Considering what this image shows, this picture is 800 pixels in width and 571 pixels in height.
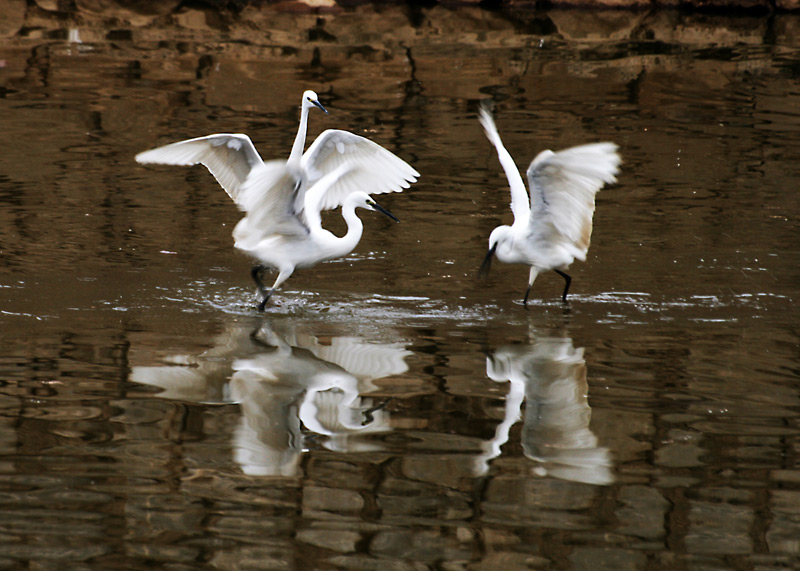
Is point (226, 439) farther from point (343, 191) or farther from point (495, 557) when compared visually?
point (343, 191)

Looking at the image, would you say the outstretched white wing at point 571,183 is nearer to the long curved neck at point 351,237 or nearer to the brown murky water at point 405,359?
the brown murky water at point 405,359

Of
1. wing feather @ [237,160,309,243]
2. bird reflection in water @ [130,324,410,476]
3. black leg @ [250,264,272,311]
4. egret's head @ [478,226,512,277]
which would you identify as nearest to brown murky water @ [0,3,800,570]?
bird reflection in water @ [130,324,410,476]

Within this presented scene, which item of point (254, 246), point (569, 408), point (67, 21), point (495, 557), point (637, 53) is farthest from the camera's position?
point (67, 21)

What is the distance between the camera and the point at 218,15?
20.9 meters

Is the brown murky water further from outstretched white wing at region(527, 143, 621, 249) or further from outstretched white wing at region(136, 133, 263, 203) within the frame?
outstretched white wing at region(136, 133, 263, 203)

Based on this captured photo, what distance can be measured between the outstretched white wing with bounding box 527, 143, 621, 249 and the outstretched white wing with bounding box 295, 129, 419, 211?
1293 mm

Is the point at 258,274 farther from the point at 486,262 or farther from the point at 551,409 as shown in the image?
the point at 551,409

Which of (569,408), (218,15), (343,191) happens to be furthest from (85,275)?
(218,15)

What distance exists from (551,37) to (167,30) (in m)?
6.61

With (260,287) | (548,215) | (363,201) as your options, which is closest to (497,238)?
(548,215)

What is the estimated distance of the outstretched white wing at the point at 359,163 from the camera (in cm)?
867

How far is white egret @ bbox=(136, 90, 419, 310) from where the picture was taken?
7215mm

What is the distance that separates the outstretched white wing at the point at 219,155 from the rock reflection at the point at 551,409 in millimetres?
2641

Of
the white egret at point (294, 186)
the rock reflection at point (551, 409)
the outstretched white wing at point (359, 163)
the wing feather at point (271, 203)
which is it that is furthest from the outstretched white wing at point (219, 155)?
the rock reflection at point (551, 409)
